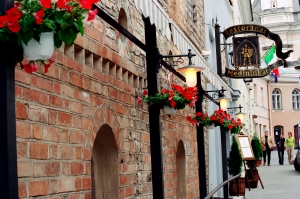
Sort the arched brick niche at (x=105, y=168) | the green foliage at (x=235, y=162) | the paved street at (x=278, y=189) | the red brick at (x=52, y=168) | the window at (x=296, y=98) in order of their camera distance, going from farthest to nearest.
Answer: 1. the window at (x=296, y=98)
2. the green foliage at (x=235, y=162)
3. the paved street at (x=278, y=189)
4. the arched brick niche at (x=105, y=168)
5. the red brick at (x=52, y=168)

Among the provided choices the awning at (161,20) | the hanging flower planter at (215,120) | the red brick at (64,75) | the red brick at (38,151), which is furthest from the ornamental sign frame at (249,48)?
the red brick at (38,151)

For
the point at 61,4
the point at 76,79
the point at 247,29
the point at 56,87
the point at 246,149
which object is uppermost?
the point at 247,29

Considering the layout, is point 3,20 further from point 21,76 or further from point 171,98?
point 171,98

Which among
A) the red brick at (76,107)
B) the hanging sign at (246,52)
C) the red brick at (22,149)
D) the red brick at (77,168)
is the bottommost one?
the red brick at (77,168)

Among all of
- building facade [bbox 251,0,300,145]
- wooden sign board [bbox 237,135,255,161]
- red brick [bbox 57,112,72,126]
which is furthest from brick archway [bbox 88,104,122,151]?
building facade [bbox 251,0,300,145]

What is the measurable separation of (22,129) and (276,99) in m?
56.7

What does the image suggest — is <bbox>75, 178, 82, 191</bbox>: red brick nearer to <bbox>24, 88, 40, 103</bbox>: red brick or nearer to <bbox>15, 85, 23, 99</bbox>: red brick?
<bbox>24, 88, 40, 103</bbox>: red brick

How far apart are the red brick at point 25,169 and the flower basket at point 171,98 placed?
123 inches

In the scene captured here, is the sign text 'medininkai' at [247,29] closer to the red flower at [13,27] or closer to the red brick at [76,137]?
the red brick at [76,137]

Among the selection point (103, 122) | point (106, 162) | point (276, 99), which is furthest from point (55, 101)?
point (276, 99)

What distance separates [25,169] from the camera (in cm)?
420

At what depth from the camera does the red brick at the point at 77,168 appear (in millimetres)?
5177

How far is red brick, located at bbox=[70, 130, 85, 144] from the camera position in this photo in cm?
518

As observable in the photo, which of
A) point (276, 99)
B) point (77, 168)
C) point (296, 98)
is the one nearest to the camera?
point (77, 168)
